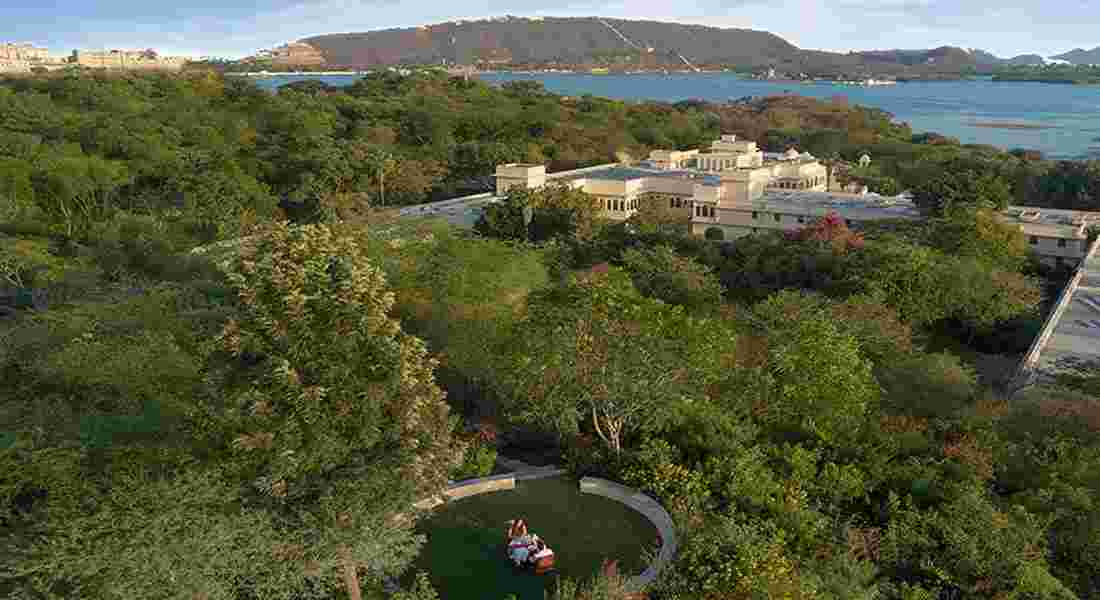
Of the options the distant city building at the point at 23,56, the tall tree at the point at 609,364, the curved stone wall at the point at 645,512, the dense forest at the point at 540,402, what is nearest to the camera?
the dense forest at the point at 540,402

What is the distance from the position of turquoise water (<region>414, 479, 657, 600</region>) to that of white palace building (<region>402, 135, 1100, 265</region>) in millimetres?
20701

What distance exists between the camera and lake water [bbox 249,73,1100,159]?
87062mm

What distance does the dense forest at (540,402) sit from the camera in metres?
8.48

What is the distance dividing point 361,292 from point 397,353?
69 centimetres

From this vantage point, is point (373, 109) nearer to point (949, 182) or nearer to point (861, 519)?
point (949, 182)

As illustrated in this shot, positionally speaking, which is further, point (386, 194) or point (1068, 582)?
point (386, 194)

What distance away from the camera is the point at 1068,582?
1127 centimetres

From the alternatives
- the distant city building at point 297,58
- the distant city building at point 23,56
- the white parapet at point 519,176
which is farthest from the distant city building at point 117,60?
the white parapet at point 519,176

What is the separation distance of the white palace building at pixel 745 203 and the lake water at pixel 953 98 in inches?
1677

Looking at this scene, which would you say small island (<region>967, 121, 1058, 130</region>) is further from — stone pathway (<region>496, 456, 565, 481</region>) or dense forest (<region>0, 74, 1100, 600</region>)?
stone pathway (<region>496, 456, 565, 481</region>)

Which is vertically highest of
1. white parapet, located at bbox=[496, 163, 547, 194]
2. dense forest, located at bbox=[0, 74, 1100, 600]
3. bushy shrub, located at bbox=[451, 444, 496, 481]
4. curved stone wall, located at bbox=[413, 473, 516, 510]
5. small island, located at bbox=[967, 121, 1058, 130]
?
small island, located at bbox=[967, 121, 1058, 130]

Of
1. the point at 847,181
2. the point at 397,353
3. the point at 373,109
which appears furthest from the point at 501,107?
the point at 397,353

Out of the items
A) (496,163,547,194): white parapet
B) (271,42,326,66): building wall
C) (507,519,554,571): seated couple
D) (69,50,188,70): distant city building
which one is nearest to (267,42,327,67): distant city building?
(271,42,326,66): building wall

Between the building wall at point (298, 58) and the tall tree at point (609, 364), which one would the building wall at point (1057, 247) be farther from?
the building wall at point (298, 58)
